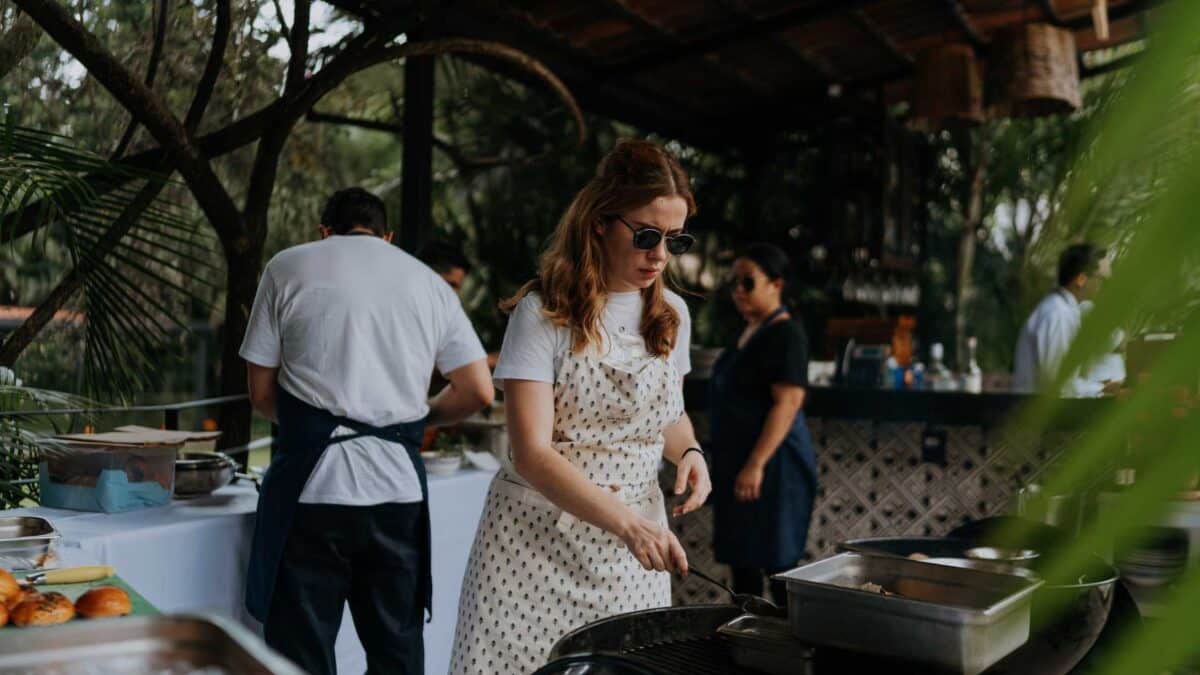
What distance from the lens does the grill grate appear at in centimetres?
134

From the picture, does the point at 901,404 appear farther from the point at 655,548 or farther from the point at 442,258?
the point at 655,548

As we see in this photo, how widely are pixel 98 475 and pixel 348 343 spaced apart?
0.75m

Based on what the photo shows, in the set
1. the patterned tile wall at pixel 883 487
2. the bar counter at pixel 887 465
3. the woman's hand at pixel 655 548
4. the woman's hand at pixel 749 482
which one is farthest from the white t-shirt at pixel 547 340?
the patterned tile wall at pixel 883 487

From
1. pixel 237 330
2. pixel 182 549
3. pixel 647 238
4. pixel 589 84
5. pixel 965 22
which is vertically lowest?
pixel 182 549

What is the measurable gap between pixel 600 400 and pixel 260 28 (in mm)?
3055

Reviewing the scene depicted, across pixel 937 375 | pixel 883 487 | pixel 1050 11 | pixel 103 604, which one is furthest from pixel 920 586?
pixel 1050 11

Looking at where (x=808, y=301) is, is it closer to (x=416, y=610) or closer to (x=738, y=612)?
(x=416, y=610)

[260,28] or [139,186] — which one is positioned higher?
[260,28]

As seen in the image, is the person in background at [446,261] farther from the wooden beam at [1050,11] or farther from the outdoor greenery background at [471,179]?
the wooden beam at [1050,11]

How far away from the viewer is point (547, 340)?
2.10 metres

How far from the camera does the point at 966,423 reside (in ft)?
16.7

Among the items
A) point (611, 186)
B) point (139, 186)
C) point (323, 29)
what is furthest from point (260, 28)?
point (611, 186)

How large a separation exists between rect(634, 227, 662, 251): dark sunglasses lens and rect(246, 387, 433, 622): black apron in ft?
3.38

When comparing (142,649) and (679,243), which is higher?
(679,243)
